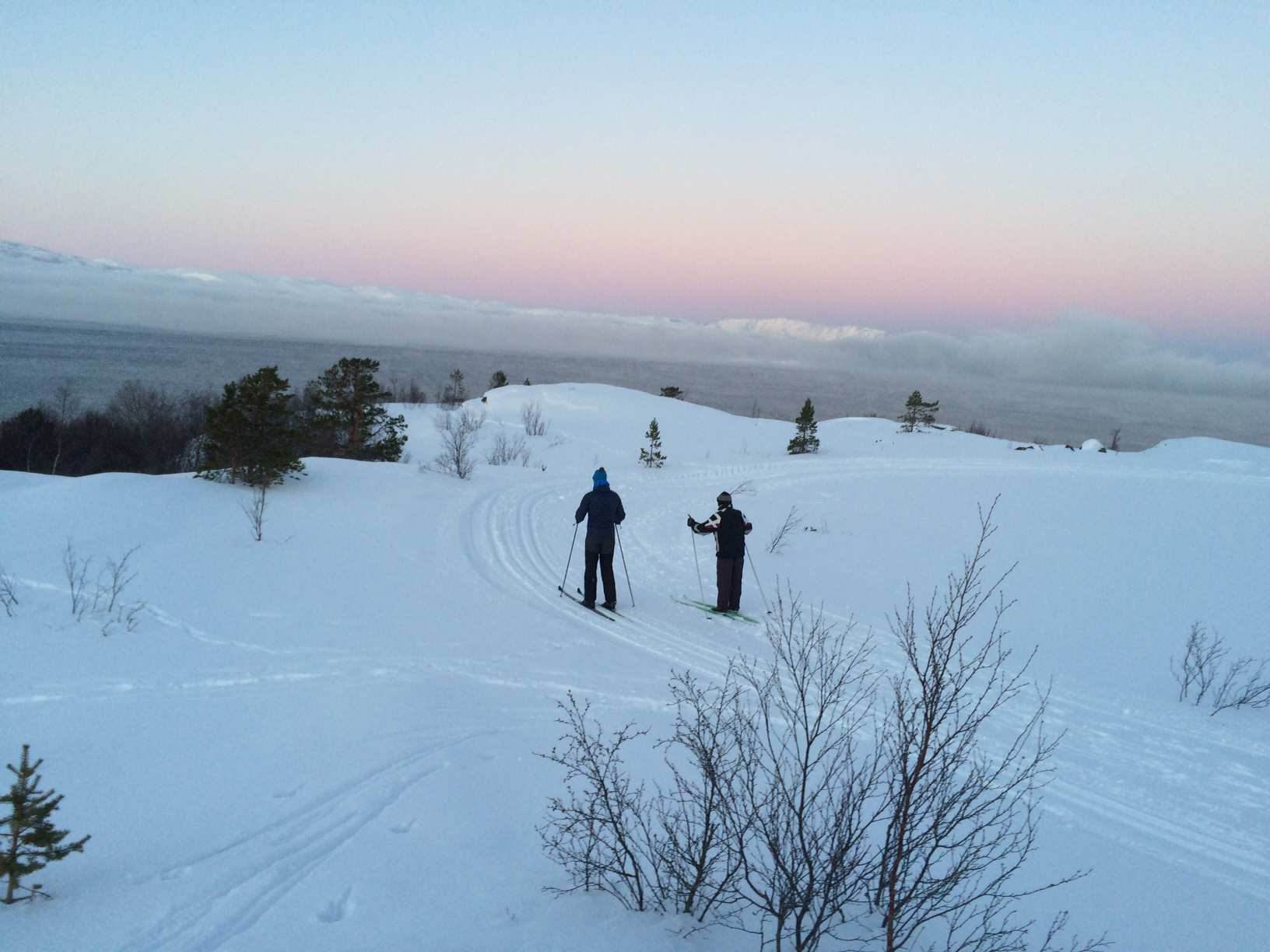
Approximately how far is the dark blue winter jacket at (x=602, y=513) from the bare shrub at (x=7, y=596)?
21.5 feet

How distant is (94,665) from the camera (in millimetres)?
6074

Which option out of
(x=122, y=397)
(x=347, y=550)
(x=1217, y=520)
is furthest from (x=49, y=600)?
(x=122, y=397)

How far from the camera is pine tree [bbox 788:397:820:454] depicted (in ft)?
101

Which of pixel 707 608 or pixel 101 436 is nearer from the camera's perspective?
pixel 707 608

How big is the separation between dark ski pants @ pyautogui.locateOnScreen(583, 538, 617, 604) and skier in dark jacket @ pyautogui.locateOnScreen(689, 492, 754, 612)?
132 centimetres

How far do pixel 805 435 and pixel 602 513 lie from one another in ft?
79.3

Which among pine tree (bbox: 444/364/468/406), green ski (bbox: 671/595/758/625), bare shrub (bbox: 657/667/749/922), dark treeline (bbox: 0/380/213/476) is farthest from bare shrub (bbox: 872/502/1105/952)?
pine tree (bbox: 444/364/468/406)

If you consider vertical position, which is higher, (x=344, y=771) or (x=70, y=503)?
Answer: (x=70, y=503)

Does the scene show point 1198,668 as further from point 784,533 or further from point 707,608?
point 784,533

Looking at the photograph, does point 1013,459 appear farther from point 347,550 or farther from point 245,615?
point 245,615

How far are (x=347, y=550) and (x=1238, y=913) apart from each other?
35.5 ft

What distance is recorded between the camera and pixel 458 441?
17500mm

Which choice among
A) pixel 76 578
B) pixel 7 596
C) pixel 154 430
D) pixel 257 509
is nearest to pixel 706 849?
pixel 7 596

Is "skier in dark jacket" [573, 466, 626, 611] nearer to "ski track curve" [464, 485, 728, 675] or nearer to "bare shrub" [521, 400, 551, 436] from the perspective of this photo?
"ski track curve" [464, 485, 728, 675]
